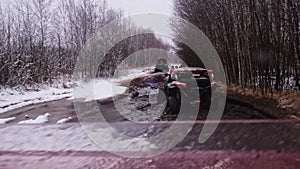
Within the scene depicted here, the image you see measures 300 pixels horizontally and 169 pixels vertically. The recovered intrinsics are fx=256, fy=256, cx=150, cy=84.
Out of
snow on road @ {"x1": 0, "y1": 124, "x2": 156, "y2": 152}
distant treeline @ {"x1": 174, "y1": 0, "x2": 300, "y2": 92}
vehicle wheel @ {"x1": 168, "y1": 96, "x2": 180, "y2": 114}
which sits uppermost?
distant treeline @ {"x1": 174, "y1": 0, "x2": 300, "y2": 92}

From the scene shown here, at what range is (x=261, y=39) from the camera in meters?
9.55

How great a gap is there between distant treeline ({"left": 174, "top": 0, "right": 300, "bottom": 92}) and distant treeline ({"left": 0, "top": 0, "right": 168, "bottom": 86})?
4.14 metres

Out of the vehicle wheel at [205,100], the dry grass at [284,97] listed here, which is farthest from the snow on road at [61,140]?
the dry grass at [284,97]

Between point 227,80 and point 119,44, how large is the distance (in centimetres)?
994

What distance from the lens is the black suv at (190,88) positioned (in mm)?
7500

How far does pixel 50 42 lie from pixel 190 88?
15193 millimetres

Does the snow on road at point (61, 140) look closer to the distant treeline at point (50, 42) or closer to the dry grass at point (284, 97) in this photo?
the dry grass at point (284, 97)

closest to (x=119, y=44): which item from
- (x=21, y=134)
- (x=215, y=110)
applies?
(x=215, y=110)

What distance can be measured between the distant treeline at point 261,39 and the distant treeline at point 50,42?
4144 millimetres

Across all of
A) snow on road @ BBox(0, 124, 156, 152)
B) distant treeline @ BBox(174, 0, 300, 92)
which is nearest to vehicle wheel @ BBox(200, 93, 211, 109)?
distant treeline @ BBox(174, 0, 300, 92)

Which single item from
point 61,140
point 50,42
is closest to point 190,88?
point 61,140

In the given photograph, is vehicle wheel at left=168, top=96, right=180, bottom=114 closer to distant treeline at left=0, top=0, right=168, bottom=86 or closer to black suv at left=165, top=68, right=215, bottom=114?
black suv at left=165, top=68, right=215, bottom=114

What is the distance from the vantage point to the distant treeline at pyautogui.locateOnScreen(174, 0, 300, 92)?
8.30 m

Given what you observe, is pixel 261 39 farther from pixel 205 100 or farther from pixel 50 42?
pixel 50 42
